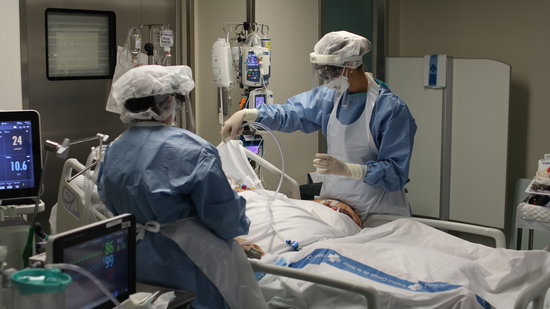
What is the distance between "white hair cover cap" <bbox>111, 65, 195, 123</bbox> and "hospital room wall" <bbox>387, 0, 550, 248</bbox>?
3.75 metres

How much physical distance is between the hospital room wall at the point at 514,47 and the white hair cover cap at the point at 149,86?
12.3ft

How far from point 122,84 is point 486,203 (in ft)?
12.1

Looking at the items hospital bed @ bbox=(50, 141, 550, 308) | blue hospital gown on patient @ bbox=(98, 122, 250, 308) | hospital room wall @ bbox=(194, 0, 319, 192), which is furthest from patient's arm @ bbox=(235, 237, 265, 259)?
hospital room wall @ bbox=(194, 0, 319, 192)

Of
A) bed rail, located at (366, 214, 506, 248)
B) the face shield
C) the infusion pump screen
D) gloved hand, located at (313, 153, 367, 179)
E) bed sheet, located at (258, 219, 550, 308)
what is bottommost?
bed sheet, located at (258, 219, 550, 308)

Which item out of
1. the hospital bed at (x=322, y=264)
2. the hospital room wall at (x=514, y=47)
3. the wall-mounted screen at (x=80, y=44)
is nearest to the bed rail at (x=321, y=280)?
the hospital bed at (x=322, y=264)

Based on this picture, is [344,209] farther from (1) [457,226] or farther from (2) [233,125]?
(2) [233,125]

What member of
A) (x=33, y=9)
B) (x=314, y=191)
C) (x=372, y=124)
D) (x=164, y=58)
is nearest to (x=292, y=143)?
(x=314, y=191)

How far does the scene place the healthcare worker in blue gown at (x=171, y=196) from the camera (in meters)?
2.29

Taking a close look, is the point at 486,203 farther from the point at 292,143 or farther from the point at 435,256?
the point at 435,256

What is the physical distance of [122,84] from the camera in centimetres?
240

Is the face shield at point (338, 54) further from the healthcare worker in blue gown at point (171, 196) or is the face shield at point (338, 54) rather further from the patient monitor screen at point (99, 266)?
the patient monitor screen at point (99, 266)

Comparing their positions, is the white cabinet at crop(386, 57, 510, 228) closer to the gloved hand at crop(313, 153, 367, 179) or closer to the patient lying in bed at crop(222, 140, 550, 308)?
the gloved hand at crop(313, 153, 367, 179)

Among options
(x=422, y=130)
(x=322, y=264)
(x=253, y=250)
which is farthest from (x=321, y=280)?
(x=422, y=130)

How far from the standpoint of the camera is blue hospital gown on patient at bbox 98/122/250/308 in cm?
228
